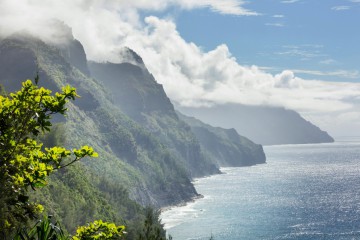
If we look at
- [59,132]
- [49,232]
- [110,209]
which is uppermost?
[59,132]

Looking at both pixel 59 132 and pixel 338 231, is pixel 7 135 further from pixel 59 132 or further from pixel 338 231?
pixel 338 231

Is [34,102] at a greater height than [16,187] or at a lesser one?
greater

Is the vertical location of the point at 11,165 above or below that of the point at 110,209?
above

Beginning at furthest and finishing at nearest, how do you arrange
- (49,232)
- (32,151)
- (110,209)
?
(110,209) → (32,151) → (49,232)

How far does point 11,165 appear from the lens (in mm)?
14516

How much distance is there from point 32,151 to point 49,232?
316 centimetres

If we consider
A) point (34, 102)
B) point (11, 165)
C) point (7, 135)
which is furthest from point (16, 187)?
point (34, 102)

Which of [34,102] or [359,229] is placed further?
[359,229]

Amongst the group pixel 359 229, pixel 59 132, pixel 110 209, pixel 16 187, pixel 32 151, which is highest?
pixel 59 132

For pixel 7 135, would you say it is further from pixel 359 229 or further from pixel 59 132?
pixel 359 229

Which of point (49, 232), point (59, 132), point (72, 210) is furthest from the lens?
point (59, 132)

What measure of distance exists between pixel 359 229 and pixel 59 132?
13426 centimetres

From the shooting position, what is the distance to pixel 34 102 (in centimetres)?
1491

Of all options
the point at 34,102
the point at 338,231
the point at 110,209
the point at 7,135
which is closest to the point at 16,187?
the point at 7,135
